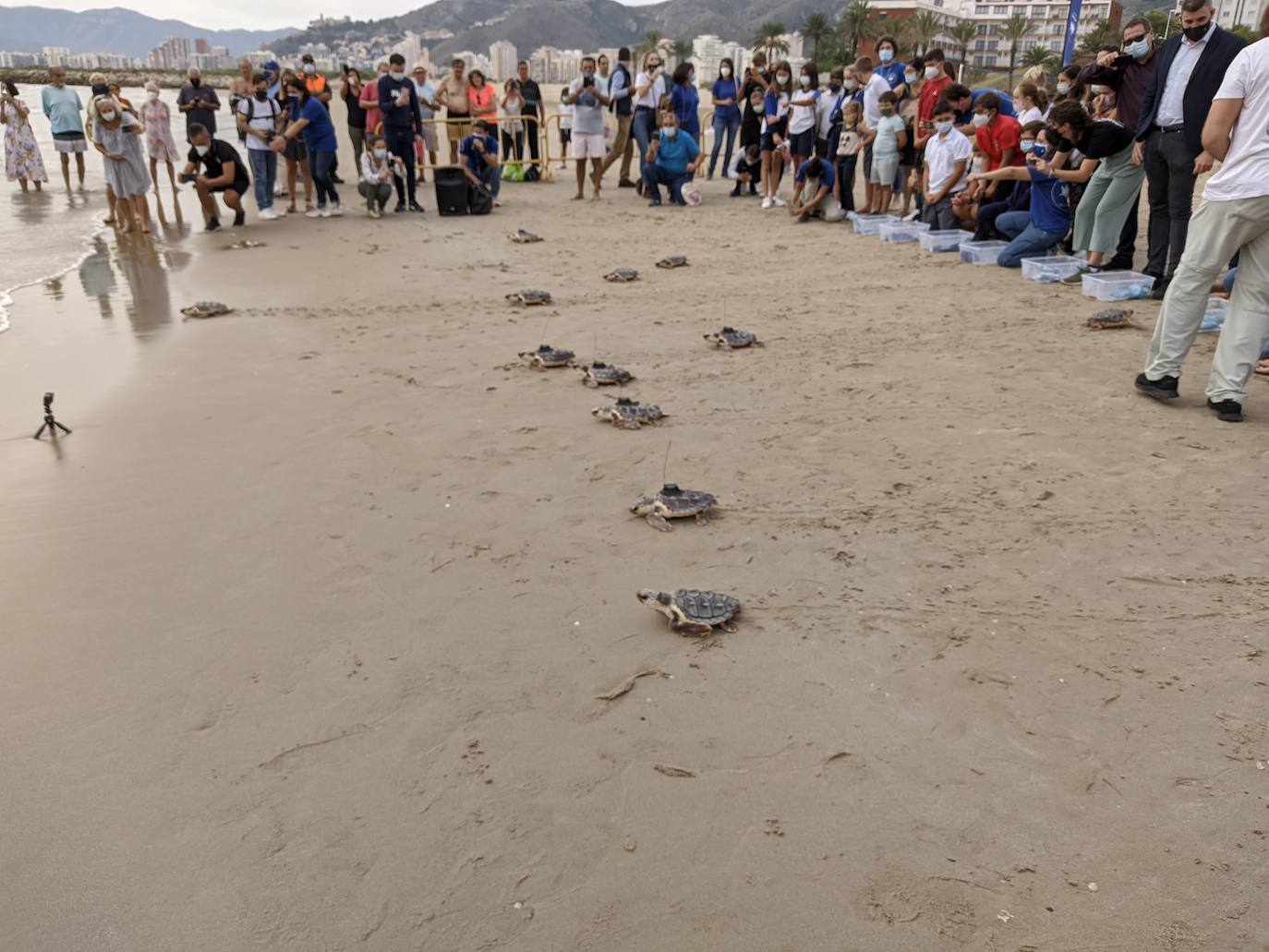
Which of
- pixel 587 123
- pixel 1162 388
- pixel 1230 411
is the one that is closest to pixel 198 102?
pixel 587 123

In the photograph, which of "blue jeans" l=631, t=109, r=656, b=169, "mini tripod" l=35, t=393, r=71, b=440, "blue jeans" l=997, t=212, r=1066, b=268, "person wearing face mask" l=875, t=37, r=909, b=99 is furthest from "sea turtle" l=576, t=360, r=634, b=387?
"blue jeans" l=631, t=109, r=656, b=169

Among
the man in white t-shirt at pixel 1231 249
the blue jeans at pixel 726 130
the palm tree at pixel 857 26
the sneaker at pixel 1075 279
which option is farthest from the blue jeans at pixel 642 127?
the palm tree at pixel 857 26

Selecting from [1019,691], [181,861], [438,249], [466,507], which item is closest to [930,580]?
[1019,691]

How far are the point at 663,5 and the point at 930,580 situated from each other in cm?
17377

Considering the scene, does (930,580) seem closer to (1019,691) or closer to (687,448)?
(1019,691)

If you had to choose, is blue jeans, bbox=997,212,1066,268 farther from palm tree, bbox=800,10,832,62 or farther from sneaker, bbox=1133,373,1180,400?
palm tree, bbox=800,10,832,62

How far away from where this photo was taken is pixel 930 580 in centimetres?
327

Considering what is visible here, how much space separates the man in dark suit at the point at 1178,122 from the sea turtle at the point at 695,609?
14.4 ft

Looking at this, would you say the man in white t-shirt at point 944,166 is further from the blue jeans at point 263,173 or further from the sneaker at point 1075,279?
the blue jeans at point 263,173

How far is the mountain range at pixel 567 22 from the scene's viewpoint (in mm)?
124688

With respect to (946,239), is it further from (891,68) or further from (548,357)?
(548,357)

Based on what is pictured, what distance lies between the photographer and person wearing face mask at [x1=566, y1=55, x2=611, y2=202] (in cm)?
1252

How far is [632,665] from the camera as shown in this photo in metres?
2.87

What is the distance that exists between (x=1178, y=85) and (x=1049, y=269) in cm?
169
